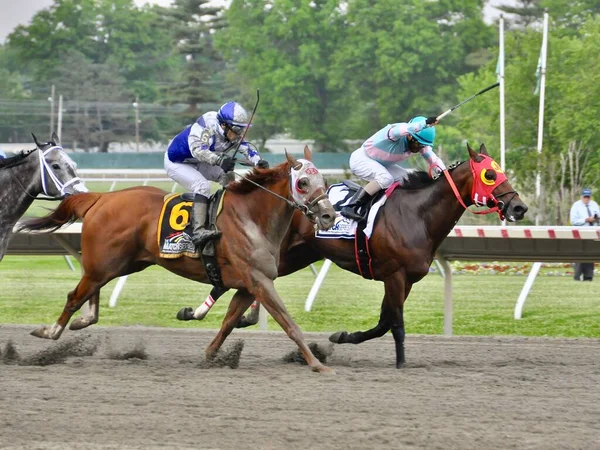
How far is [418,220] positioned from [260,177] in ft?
4.08

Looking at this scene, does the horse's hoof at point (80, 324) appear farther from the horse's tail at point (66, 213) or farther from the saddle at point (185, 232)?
the saddle at point (185, 232)

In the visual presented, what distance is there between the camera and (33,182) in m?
8.90

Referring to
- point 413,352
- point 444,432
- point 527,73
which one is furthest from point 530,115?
point 444,432

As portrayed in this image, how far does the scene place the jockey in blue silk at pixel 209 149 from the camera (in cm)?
832

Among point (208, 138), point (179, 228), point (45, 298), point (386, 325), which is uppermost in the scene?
point (208, 138)

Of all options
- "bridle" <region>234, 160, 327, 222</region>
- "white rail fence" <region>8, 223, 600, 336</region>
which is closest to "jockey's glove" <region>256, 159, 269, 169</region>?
"bridle" <region>234, 160, 327, 222</region>

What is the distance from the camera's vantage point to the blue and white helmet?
8.35 meters

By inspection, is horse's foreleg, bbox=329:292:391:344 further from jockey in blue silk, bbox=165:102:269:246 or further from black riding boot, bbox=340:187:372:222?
jockey in blue silk, bbox=165:102:269:246

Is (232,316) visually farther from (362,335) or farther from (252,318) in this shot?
(362,335)

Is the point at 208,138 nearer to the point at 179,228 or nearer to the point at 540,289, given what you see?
the point at 179,228

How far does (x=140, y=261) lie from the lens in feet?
28.7

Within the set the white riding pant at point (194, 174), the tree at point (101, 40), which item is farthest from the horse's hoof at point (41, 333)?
the tree at point (101, 40)

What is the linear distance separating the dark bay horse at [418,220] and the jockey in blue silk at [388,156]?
0.18 metres

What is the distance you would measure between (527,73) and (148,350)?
27.5 metres
